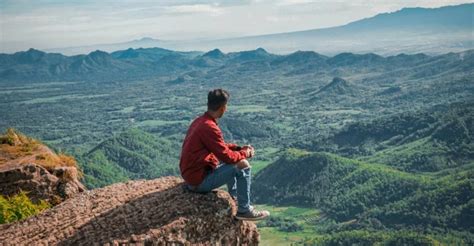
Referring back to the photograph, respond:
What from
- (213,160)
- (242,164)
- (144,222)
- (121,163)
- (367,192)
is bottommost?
(367,192)

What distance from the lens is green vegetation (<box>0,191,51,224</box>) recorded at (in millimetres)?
19047

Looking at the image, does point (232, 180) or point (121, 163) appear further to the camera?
point (121, 163)

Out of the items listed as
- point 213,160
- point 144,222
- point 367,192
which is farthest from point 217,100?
point 367,192

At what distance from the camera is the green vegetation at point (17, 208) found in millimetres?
19047

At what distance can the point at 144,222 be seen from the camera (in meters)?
14.1

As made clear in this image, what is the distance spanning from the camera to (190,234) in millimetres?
14141

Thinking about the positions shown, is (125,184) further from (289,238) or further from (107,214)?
(289,238)

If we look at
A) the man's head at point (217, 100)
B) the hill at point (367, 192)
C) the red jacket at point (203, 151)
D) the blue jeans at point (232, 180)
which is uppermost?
the man's head at point (217, 100)

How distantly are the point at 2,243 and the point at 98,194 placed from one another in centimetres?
345

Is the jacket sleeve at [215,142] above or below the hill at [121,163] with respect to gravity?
above

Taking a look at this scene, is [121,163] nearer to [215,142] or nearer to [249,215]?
[249,215]

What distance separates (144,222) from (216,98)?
12.5 ft

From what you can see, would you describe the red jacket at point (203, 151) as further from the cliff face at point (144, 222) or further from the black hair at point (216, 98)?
the cliff face at point (144, 222)

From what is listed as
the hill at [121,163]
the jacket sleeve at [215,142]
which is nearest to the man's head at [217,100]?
the jacket sleeve at [215,142]
